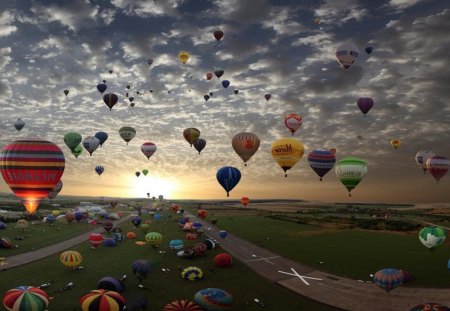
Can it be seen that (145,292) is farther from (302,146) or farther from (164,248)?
(302,146)

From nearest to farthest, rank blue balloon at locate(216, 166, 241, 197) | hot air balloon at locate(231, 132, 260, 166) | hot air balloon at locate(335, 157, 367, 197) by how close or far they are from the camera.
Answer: hot air balloon at locate(335, 157, 367, 197)
blue balloon at locate(216, 166, 241, 197)
hot air balloon at locate(231, 132, 260, 166)

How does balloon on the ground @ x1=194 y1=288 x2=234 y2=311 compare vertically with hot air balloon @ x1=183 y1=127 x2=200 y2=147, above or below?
below

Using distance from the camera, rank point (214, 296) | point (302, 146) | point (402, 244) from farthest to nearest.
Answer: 1. point (402, 244)
2. point (302, 146)
3. point (214, 296)

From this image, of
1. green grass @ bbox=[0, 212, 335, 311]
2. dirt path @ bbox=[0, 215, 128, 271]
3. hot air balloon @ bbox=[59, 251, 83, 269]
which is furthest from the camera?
dirt path @ bbox=[0, 215, 128, 271]

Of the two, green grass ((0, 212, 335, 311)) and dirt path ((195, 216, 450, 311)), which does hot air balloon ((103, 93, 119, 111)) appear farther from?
dirt path ((195, 216, 450, 311))

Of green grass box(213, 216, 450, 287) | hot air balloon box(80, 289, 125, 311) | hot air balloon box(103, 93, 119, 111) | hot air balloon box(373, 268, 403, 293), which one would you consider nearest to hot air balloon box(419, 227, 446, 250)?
green grass box(213, 216, 450, 287)

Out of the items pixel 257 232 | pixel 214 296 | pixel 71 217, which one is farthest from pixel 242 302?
pixel 71 217

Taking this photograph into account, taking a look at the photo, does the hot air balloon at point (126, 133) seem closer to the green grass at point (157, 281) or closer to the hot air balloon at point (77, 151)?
the hot air balloon at point (77, 151)

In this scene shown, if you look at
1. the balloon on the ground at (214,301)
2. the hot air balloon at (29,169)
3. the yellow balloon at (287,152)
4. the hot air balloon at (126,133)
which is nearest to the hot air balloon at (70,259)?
the hot air balloon at (29,169)
